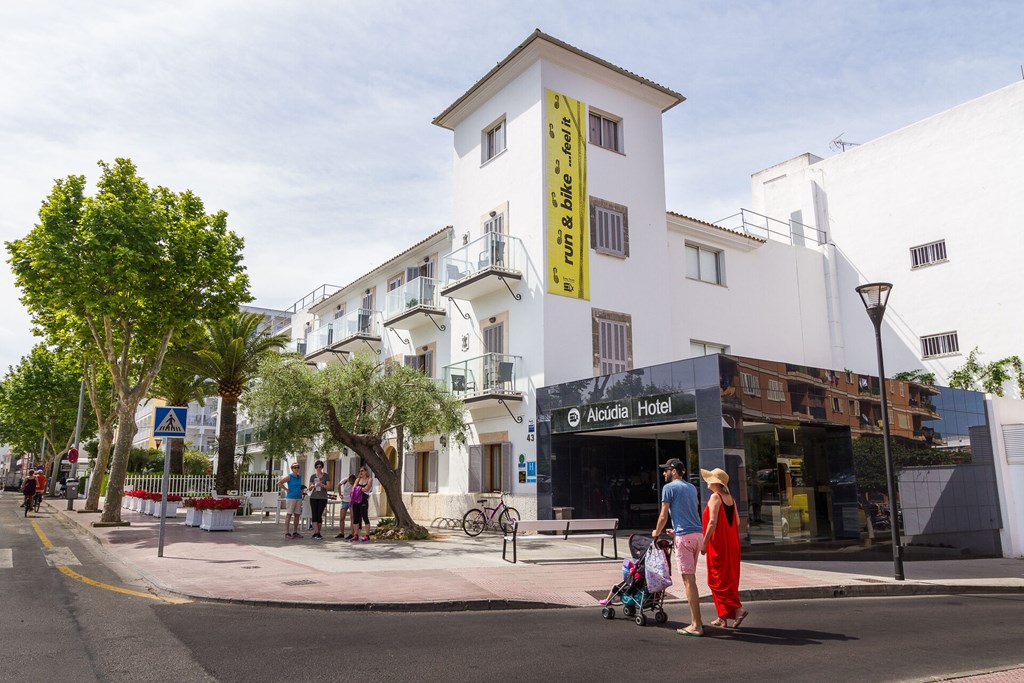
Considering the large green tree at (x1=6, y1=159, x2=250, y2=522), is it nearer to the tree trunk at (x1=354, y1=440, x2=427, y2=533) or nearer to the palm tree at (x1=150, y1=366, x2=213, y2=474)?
the tree trunk at (x1=354, y1=440, x2=427, y2=533)

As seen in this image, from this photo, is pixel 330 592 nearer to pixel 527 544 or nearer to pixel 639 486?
pixel 527 544

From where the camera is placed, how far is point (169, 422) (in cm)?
1370

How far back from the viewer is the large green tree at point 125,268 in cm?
2006

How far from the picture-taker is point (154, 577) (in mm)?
11180

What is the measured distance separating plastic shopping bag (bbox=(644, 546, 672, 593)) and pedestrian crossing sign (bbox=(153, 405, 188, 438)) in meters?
9.12

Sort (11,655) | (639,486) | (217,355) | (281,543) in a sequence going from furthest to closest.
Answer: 1. (217,355)
2. (639,486)
3. (281,543)
4. (11,655)

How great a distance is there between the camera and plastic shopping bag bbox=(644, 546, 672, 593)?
8.09 meters

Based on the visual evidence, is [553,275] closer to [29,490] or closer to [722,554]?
[722,554]

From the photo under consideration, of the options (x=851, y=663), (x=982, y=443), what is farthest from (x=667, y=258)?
(x=851, y=663)

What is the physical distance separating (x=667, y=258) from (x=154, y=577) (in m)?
18.1

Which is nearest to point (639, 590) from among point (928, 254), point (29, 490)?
point (928, 254)

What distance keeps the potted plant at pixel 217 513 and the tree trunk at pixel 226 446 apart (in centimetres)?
1227

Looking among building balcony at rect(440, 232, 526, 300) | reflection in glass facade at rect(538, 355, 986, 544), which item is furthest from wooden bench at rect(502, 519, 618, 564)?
building balcony at rect(440, 232, 526, 300)

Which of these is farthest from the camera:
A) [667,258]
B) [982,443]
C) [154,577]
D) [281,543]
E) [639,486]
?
[667,258]
